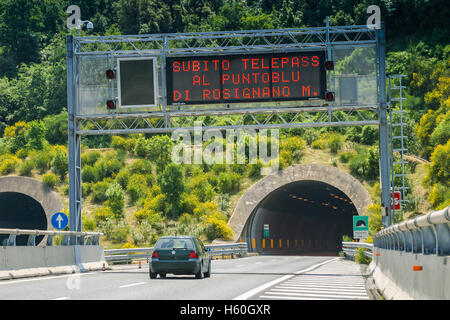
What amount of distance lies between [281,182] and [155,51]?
1017 inches

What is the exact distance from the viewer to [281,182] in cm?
5619

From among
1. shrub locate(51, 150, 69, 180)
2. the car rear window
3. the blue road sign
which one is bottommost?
the car rear window

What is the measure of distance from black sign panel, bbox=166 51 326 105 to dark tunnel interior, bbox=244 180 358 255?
26518 millimetres

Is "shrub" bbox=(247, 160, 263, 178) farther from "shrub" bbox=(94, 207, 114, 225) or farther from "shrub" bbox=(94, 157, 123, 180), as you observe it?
"shrub" bbox=(94, 157, 123, 180)

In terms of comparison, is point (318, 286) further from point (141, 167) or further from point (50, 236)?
point (141, 167)

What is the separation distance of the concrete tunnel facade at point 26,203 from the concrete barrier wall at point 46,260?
3256 centimetres

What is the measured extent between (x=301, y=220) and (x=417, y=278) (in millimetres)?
61605

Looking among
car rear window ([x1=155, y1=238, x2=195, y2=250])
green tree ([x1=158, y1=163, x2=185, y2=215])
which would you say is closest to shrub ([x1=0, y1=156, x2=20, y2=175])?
green tree ([x1=158, y1=163, x2=185, y2=215])

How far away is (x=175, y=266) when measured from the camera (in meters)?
22.6

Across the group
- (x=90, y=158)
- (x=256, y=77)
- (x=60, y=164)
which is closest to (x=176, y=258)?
(x=256, y=77)

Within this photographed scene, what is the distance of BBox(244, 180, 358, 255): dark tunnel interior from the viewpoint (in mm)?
59719
